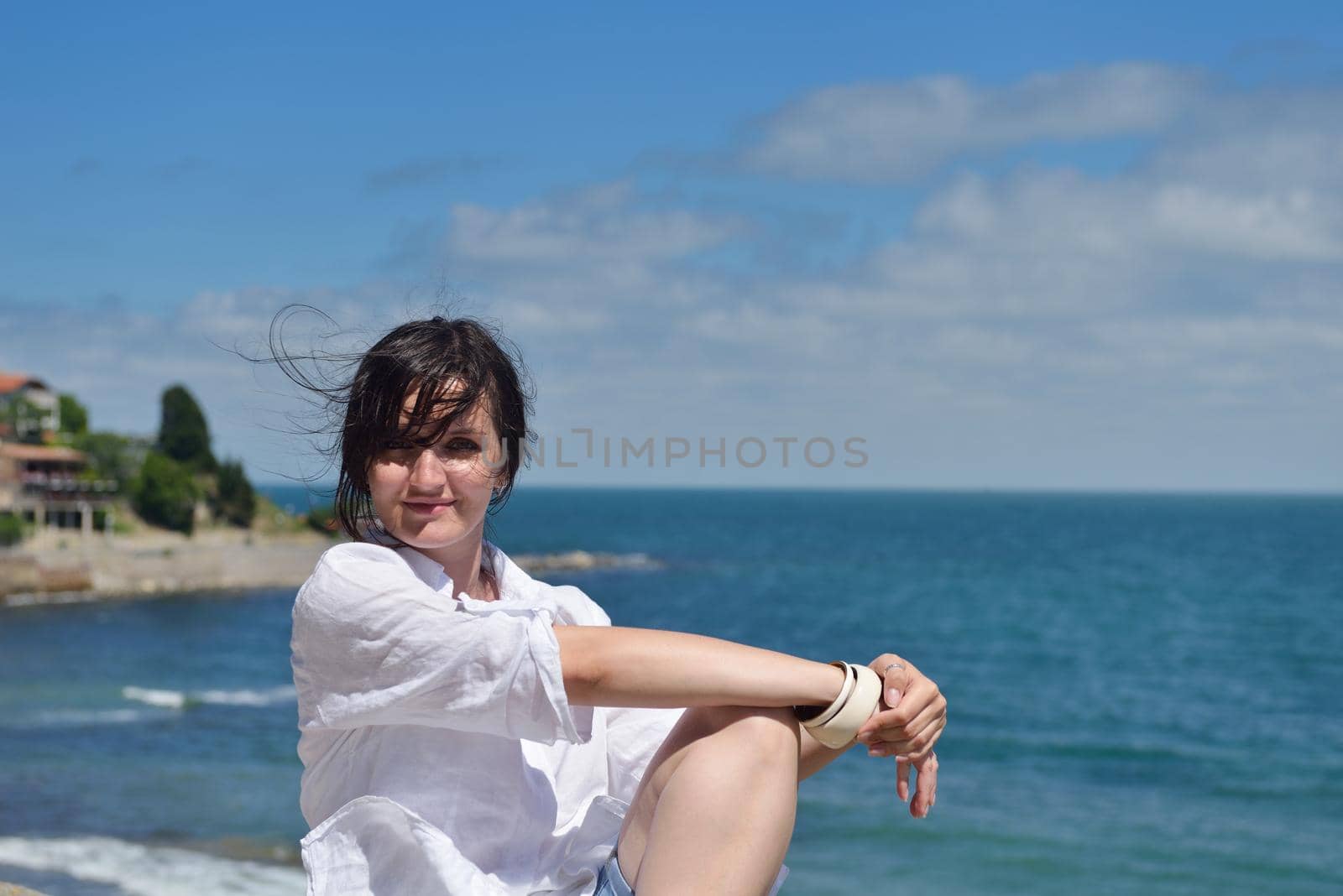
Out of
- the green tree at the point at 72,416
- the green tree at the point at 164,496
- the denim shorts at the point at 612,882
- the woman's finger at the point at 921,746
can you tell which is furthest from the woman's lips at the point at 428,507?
the green tree at the point at 72,416

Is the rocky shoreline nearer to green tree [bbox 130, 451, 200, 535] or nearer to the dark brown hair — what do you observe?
green tree [bbox 130, 451, 200, 535]

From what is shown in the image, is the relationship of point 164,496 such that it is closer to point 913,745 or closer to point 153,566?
point 153,566

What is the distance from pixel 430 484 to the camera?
2.44 metres

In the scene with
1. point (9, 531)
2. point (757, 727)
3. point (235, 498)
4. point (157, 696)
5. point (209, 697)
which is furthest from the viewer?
point (235, 498)

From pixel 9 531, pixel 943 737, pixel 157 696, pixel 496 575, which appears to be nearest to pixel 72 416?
pixel 9 531

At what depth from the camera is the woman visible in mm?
2133

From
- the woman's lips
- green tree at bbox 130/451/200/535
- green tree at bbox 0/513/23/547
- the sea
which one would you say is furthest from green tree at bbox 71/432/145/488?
the woman's lips

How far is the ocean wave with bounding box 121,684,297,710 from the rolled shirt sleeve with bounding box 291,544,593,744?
72.5 ft

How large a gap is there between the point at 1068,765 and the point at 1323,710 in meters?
10.5

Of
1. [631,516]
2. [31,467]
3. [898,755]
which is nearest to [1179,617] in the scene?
[898,755]

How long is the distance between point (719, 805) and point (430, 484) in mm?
834

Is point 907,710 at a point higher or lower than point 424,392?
lower

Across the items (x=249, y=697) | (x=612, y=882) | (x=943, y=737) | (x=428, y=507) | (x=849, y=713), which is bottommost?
(x=249, y=697)

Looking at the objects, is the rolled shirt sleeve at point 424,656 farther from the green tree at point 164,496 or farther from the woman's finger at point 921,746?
the green tree at point 164,496
